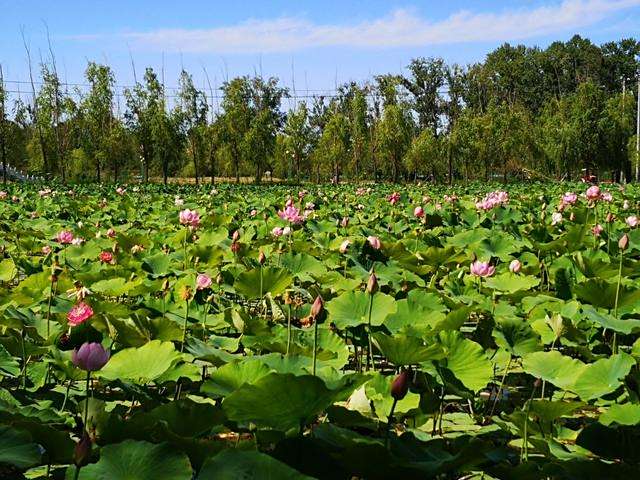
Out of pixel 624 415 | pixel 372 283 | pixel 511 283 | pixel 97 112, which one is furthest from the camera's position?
pixel 97 112

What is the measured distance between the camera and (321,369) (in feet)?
4.89

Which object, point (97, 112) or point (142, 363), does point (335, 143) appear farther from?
point (142, 363)

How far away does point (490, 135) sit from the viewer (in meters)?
24.6

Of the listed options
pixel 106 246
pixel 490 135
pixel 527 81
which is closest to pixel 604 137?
pixel 490 135

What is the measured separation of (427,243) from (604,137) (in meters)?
23.9

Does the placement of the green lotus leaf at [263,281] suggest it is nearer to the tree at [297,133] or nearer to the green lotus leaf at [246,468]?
the green lotus leaf at [246,468]

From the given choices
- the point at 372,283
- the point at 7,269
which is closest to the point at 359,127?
the point at 7,269

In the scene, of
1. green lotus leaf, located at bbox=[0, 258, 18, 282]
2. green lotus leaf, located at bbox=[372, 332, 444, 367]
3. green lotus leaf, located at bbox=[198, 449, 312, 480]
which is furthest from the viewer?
green lotus leaf, located at bbox=[0, 258, 18, 282]

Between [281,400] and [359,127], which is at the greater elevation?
[359,127]

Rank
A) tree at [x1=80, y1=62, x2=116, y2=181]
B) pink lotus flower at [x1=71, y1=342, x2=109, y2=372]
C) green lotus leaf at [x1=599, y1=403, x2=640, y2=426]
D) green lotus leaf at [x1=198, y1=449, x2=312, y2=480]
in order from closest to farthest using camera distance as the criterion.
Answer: green lotus leaf at [x1=198, y1=449, x2=312, y2=480] → pink lotus flower at [x1=71, y1=342, x2=109, y2=372] → green lotus leaf at [x1=599, y1=403, x2=640, y2=426] → tree at [x1=80, y1=62, x2=116, y2=181]

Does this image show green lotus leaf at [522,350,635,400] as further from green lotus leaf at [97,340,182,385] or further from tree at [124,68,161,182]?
tree at [124,68,161,182]

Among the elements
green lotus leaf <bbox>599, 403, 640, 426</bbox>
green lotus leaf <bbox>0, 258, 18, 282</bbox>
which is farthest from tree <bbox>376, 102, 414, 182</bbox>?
green lotus leaf <bbox>599, 403, 640, 426</bbox>

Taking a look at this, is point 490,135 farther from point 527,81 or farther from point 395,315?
point 395,315

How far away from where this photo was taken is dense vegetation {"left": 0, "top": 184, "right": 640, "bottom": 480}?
3.27ft
